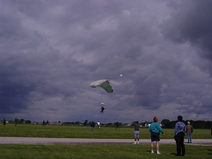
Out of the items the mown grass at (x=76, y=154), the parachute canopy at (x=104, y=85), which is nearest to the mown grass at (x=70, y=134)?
the parachute canopy at (x=104, y=85)

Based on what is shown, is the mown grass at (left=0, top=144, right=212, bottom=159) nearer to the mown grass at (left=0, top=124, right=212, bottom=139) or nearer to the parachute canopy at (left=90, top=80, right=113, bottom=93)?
the parachute canopy at (left=90, top=80, right=113, bottom=93)

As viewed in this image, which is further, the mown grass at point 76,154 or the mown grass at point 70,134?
the mown grass at point 70,134

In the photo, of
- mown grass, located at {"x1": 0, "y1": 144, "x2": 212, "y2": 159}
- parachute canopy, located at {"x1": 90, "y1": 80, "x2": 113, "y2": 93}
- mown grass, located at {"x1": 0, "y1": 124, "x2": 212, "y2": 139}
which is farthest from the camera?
mown grass, located at {"x1": 0, "y1": 124, "x2": 212, "y2": 139}

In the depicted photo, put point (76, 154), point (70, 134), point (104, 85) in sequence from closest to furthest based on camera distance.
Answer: point (76, 154), point (104, 85), point (70, 134)

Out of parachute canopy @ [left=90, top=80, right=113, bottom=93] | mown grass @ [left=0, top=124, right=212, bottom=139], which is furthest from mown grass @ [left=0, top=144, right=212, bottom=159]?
mown grass @ [left=0, top=124, right=212, bottom=139]

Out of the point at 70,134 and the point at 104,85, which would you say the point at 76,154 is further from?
the point at 70,134

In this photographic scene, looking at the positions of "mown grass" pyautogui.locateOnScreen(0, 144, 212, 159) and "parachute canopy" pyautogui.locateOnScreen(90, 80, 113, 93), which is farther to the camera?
"parachute canopy" pyautogui.locateOnScreen(90, 80, 113, 93)

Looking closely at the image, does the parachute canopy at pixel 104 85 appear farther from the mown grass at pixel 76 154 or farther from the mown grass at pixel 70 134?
the mown grass at pixel 76 154

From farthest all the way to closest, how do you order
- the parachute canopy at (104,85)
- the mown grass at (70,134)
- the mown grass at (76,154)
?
the mown grass at (70,134)
the parachute canopy at (104,85)
the mown grass at (76,154)

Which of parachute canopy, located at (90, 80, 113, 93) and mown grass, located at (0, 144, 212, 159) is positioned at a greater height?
parachute canopy, located at (90, 80, 113, 93)

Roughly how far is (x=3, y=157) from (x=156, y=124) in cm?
783

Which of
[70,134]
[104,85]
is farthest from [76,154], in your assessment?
[70,134]

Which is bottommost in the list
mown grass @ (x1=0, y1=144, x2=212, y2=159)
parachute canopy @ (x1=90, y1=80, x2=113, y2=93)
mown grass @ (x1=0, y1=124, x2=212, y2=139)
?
mown grass @ (x1=0, y1=124, x2=212, y2=139)

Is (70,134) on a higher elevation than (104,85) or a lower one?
lower
